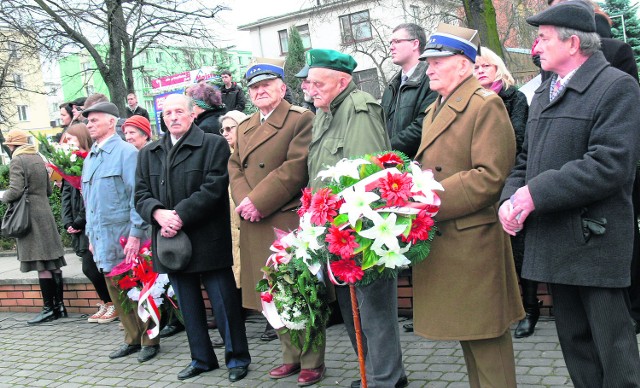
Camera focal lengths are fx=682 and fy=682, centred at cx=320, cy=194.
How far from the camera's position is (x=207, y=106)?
6387 millimetres

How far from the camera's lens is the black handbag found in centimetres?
764

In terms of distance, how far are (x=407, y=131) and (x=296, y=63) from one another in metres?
37.9

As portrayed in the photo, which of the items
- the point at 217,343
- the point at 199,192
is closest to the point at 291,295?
the point at 199,192

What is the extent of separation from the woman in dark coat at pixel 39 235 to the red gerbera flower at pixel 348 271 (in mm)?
5214

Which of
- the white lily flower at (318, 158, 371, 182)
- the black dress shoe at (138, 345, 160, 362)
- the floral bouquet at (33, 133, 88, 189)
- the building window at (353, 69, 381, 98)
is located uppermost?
the building window at (353, 69, 381, 98)

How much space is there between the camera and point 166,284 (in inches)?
241

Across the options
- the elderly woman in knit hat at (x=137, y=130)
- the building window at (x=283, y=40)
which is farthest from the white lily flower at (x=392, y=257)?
the building window at (x=283, y=40)

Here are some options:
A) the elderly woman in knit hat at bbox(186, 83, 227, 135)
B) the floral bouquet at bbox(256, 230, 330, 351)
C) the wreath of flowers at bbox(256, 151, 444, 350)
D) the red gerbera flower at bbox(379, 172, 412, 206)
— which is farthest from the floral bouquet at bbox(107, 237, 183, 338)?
the red gerbera flower at bbox(379, 172, 412, 206)

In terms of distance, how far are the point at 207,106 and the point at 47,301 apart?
321cm

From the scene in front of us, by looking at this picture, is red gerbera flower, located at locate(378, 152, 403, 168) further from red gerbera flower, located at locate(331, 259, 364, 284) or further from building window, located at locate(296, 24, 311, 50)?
building window, located at locate(296, 24, 311, 50)

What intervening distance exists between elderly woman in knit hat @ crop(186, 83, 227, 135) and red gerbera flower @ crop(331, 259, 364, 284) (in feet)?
11.0

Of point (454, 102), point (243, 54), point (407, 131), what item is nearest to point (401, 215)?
point (454, 102)

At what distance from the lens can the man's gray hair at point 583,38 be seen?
3014 mm

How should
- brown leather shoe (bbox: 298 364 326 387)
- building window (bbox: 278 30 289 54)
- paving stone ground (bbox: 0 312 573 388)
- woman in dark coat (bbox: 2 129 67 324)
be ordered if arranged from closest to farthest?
1. paving stone ground (bbox: 0 312 573 388)
2. brown leather shoe (bbox: 298 364 326 387)
3. woman in dark coat (bbox: 2 129 67 324)
4. building window (bbox: 278 30 289 54)
